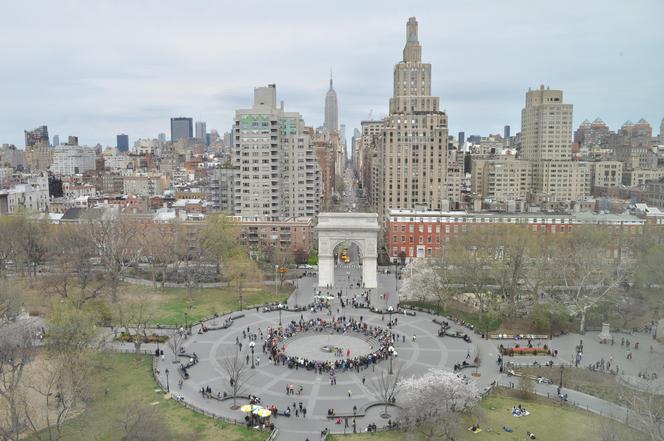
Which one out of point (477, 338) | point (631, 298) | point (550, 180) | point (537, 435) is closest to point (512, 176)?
point (550, 180)

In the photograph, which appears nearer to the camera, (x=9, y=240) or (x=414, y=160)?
(x=9, y=240)

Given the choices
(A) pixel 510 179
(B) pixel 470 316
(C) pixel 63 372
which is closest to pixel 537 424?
(B) pixel 470 316

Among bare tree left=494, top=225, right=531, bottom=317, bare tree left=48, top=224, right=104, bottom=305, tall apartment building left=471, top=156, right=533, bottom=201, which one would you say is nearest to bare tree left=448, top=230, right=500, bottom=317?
bare tree left=494, top=225, right=531, bottom=317

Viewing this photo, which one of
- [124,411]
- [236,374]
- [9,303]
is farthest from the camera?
[9,303]

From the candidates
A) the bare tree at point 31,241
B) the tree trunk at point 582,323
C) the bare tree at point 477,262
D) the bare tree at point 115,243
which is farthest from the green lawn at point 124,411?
the bare tree at point 31,241

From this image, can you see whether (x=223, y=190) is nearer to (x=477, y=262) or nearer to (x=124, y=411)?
(x=477, y=262)

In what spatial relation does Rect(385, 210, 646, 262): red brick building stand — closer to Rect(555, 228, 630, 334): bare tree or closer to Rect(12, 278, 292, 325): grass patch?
Rect(555, 228, 630, 334): bare tree

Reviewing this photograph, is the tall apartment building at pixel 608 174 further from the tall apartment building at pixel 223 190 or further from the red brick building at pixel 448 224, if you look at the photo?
the tall apartment building at pixel 223 190
